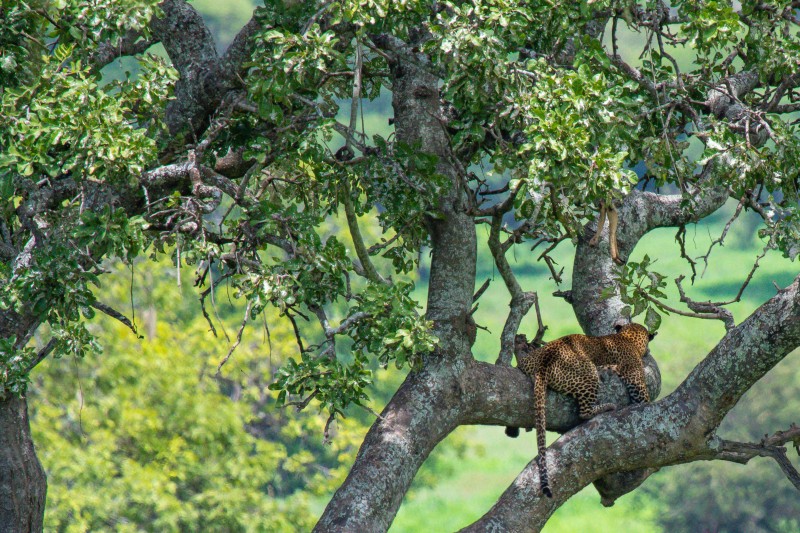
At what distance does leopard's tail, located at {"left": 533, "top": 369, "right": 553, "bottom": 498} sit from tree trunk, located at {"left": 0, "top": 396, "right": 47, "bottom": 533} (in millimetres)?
2672

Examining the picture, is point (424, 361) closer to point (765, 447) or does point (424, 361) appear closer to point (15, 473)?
point (765, 447)

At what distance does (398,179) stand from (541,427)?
4.98 ft

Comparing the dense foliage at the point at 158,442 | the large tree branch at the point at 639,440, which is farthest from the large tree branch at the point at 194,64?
the dense foliage at the point at 158,442

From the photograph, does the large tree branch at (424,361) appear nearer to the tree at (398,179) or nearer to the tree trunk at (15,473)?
the tree at (398,179)

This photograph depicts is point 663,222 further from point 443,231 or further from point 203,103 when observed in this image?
point 203,103

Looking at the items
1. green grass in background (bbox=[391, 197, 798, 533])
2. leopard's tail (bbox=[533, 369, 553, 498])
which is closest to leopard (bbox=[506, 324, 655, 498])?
leopard's tail (bbox=[533, 369, 553, 498])

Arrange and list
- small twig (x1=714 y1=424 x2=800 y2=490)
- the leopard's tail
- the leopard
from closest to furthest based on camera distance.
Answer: the leopard's tail < small twig (x1=714 y1=424 x2=800 y2=490) < the leopard

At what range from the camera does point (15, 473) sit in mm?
5297

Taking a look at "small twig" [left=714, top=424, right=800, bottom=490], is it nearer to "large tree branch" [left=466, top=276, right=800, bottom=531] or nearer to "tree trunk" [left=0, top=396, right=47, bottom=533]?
"large tree branch" [left=466, top=276, right=800, bottom=531]

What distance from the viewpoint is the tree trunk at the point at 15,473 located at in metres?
5.27

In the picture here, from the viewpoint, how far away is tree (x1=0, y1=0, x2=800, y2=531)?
4.53m

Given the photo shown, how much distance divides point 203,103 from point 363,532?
2419 mm

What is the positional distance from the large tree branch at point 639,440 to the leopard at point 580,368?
9 cm

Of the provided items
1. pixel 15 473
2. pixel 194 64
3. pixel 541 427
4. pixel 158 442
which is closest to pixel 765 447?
pixel 541 427
